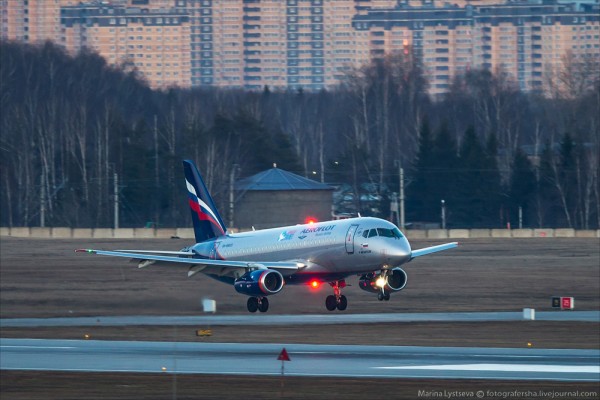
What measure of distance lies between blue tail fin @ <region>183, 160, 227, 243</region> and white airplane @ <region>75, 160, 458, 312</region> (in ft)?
6.59

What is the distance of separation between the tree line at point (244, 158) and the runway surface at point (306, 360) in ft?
155

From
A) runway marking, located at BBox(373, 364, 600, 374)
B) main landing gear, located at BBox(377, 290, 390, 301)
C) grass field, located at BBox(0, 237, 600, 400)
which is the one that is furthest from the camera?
main landing gear, located at BBox(377, 290, 390, 301)

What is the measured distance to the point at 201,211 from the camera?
224 ft

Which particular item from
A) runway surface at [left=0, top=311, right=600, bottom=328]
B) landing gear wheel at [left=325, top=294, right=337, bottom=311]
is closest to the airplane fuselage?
landing gear wheel at [left=325, top=294, right=337, bottom=311]

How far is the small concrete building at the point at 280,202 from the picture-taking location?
11388cm

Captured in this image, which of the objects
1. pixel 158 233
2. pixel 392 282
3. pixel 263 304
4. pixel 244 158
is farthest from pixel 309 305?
pixel 244 158

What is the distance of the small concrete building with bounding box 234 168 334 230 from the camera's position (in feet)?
374

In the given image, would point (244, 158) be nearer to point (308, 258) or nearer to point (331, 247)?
point (308, 258)

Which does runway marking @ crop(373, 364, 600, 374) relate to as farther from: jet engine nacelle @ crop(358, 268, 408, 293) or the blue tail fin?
the blue tail fin

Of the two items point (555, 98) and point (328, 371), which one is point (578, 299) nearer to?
point (328, 371)

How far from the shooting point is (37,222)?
13662 cm

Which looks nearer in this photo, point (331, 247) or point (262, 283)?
point (331, 247)

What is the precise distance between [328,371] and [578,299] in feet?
130

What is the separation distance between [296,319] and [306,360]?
62.3ft
